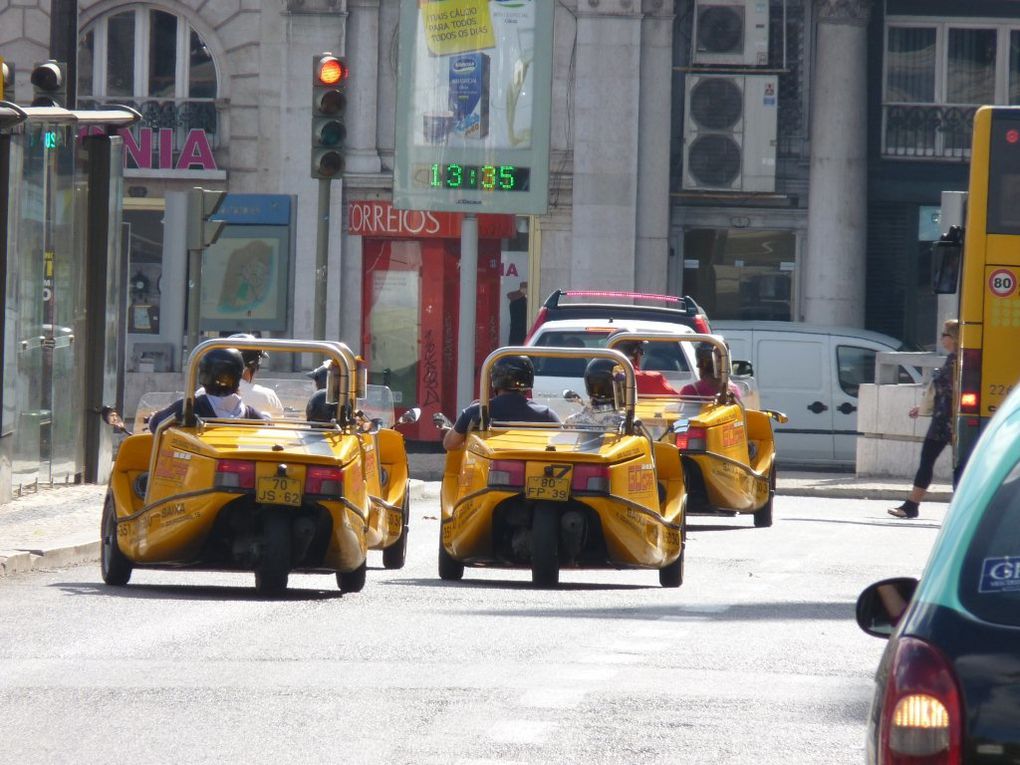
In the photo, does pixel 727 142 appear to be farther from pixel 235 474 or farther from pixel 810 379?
pixel 235 474

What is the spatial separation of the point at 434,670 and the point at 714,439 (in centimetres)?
808

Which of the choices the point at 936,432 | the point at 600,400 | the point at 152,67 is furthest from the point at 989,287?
the point at 152,67

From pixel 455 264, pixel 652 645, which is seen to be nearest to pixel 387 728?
pixel 652 645

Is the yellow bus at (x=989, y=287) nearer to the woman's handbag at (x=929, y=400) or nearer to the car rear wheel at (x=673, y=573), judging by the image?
the woman's handbag at (x=929, y=400)

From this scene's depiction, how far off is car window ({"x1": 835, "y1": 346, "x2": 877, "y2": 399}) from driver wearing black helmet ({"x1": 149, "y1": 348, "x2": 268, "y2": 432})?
654 inches

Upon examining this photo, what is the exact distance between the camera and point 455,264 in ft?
103

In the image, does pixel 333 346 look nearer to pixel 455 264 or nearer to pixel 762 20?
pixel 455 264

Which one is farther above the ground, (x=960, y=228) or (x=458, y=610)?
(x=960, y=228)

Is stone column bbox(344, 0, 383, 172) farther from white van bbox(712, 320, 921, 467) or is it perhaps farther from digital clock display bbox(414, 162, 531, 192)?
digital clock display bbox(414, 162, 531, 192)

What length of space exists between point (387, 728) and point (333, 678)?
115 cm

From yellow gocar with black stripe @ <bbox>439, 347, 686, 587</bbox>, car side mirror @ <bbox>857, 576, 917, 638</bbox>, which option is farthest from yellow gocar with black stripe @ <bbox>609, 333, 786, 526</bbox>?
car side mirror @ <bbox>857, 576, 917, 638</bbox>

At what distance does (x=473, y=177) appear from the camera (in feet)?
82.2

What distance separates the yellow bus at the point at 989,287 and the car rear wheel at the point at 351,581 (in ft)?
20.9

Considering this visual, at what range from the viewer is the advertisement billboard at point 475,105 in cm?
2480
